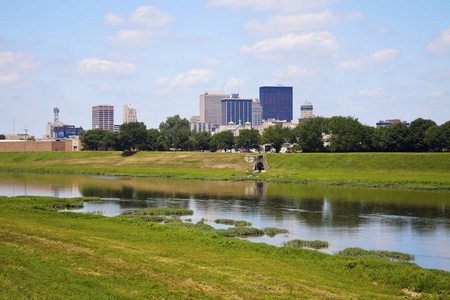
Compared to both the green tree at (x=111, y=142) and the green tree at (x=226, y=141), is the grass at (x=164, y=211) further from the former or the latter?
the green tree at (x=226, y=141)

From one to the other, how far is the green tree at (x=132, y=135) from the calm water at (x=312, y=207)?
71712mm

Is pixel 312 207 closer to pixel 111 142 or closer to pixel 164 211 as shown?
pixel 164 211

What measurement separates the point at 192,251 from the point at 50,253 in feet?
30.7

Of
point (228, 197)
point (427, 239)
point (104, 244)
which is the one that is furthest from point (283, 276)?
point (228, 197)

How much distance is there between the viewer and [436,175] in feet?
302

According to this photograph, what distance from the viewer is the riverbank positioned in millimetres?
92375

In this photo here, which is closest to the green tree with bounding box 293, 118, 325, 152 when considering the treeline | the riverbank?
the treeline

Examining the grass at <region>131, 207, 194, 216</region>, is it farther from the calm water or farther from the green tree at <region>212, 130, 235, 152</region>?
the green tree at <region>212, 130, 235, 152</region>

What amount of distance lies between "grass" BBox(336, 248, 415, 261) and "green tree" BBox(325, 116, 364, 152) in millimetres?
101324

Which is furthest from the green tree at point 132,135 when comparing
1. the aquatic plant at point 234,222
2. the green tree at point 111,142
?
the aquatic plant at point 234,222

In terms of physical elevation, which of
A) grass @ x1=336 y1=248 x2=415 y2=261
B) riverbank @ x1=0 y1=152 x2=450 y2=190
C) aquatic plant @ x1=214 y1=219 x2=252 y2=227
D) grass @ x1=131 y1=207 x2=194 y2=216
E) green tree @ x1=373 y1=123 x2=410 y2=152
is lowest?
grass @ x1=336 y1=248 x2=415 y2=261

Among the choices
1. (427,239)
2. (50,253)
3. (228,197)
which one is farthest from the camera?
(228,197)

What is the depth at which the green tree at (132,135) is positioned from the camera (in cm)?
16612

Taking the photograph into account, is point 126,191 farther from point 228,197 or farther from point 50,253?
point 50,253
